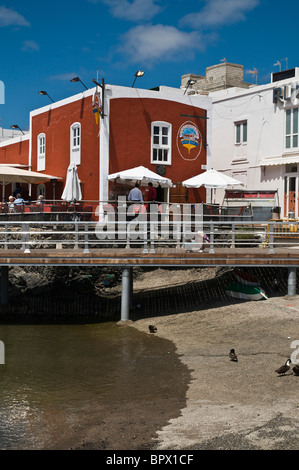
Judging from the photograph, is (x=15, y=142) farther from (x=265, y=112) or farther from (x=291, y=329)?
(x=291, y=329)

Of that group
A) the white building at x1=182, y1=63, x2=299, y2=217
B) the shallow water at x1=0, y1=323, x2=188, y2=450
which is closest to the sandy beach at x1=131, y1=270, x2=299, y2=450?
the shallow water at x1=0, y1=323, x2=188, y2=450

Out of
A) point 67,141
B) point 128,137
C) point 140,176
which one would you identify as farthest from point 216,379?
point 67,141

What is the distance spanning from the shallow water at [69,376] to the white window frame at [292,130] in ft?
53.4

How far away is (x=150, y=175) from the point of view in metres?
21.5

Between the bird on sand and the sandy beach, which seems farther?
the bird on sand

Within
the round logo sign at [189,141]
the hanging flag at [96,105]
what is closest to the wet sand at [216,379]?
the round logo sign at [189,141]

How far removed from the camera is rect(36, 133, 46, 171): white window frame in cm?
2855

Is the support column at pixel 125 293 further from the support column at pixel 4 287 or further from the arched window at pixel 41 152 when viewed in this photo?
the arched window at pixel 41 152

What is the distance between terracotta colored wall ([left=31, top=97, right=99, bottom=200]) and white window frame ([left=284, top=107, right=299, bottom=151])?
10.4 m

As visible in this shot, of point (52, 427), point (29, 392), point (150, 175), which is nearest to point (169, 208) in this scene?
point (150, 175)

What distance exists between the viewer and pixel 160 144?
976 inches

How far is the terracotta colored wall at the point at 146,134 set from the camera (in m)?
23.6

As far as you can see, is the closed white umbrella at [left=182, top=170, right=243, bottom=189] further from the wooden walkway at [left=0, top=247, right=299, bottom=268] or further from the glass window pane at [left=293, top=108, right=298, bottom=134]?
the glass window pane at [left=293, top=108, right=298, bottom=134]

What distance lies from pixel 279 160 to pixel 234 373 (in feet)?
62.1
